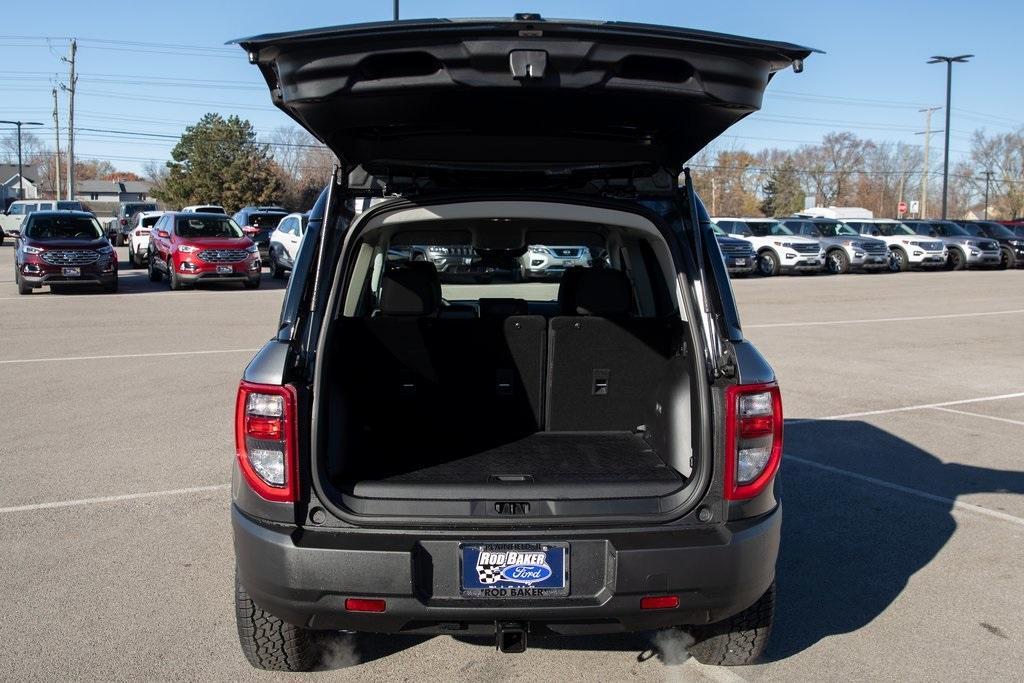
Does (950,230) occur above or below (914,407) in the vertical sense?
above

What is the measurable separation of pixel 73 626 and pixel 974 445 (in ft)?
21.0

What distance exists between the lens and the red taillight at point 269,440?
10.7ft

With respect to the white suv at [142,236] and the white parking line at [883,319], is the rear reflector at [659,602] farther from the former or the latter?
the white suv at [142,236]

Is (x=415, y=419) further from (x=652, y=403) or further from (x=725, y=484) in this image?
(x=725, y=484)

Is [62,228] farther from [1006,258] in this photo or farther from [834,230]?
[1006,258]

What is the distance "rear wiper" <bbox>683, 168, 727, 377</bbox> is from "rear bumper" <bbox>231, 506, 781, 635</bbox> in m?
0.61

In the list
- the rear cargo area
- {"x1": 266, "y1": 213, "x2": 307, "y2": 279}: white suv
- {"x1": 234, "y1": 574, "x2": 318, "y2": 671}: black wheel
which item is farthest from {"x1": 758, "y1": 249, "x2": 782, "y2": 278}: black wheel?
{"x1": 234, "y1": 574, "x2": 318, "y2": 671}: black wheel

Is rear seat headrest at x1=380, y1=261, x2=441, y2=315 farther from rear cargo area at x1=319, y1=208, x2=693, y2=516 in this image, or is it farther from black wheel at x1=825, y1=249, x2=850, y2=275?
black wheel at x1=825, y1=249, x2=850, y2=275

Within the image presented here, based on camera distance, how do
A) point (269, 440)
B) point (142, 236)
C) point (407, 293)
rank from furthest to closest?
1. point (142, 236)
2. point (407, 293)
3. point (269, 440)

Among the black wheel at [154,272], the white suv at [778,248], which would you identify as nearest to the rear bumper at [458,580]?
the black wheel at [154,272]

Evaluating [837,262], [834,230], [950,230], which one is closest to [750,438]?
[837,262]

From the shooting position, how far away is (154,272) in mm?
24703

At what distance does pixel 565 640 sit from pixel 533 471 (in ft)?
2.52

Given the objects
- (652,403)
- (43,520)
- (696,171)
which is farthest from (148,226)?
(696,171)
